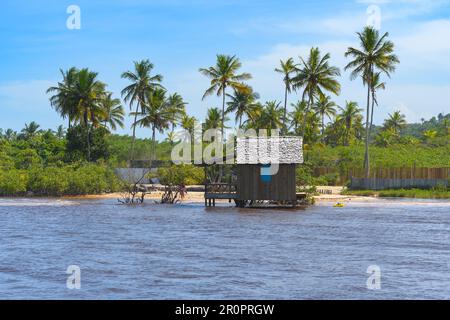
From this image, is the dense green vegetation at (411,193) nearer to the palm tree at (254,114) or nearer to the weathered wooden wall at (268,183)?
the weathered wooden wall at (268,183)

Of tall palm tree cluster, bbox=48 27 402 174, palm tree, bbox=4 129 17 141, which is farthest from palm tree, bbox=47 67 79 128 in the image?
palm tree, bbox=4 129 17 141

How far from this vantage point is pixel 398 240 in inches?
1289

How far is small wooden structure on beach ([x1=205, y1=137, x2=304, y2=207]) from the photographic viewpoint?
47.4 meters

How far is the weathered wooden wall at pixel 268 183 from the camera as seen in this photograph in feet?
156

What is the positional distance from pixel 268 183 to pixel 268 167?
1.02 metres

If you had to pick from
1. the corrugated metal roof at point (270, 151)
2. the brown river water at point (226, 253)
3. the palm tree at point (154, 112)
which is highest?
the palm tree at point (154, 112)

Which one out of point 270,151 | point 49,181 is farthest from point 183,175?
point 270,151

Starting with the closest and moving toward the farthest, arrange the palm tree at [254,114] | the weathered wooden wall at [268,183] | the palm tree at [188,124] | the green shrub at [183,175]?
the weathered wooden wall at [268,183], the green shrub at [183,175], the palm tree at [254,114], the palm tree at [188,124]

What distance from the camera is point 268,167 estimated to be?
47875 millimetres

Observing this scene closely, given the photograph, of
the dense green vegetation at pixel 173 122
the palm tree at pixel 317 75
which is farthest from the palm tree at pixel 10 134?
the palm tree at pixel 317 75

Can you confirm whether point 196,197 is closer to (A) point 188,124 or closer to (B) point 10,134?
(A) point 188,124

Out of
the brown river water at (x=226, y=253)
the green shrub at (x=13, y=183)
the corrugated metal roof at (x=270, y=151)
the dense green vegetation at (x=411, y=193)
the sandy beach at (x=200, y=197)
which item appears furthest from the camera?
the green shrub at (x=13, y=183)

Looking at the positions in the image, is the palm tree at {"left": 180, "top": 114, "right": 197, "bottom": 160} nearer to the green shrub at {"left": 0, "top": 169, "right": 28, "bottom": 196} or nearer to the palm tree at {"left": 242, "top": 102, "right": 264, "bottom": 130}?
the palm tree at {"left": 242, "top": 102, "right": 264, "bottom": 130}
